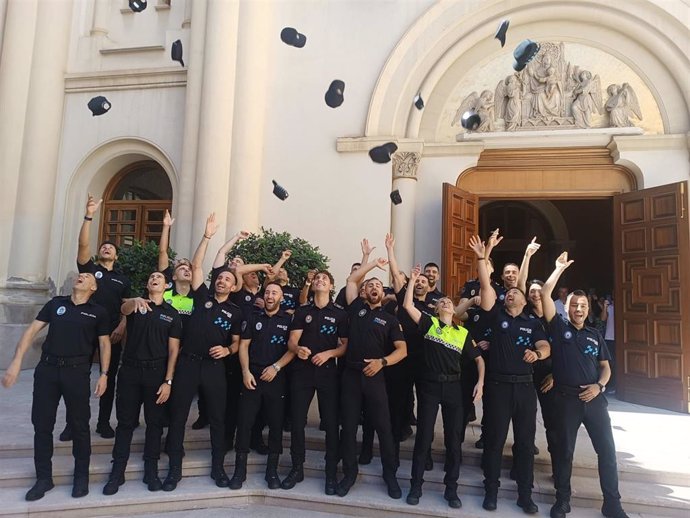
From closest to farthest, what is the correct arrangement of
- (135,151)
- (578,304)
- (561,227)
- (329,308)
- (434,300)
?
(578,304) < (329,308) < (434,300) < (135,151) < (561,227)

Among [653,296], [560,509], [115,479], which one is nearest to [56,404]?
[115,479]

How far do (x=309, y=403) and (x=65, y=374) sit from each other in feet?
6.50

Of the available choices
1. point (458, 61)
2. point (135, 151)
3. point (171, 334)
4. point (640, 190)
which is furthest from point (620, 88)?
point (135, 151)

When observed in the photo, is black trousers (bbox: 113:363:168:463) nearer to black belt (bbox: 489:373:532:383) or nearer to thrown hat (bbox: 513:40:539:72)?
black belt (bbox: 489:373:532:383)

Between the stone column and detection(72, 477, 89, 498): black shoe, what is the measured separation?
586cm

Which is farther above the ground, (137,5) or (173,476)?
(137,5)

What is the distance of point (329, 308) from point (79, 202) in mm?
7736

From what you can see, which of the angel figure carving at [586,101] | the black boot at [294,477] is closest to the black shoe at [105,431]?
the black boot at [294,477]

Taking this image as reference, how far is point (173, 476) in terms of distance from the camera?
166 inches

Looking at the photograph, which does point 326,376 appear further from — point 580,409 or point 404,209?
point 404,209

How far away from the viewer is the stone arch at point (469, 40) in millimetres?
8562

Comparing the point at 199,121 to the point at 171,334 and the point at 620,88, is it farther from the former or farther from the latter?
the point at 620,88

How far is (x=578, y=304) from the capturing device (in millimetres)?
4160

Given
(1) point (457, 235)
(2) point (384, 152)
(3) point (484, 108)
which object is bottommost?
(1) point (457, 235)
